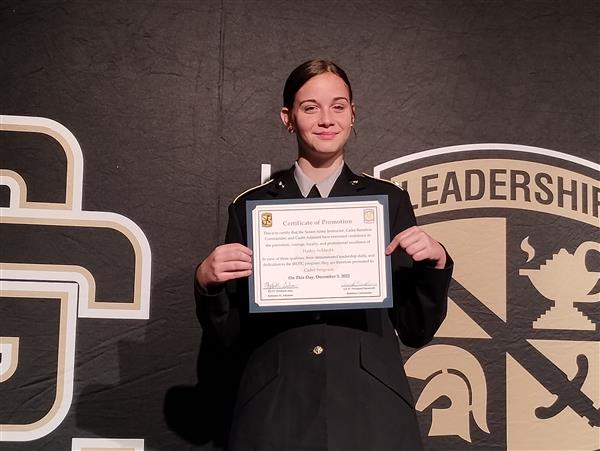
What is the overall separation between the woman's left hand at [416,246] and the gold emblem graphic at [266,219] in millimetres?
214

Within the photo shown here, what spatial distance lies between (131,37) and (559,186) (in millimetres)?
1158

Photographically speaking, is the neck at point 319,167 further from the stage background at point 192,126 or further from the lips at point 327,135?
the stage background at point 192,126

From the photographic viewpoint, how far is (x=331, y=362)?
1356 mm

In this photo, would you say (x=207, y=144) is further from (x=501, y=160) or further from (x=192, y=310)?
(x=501, y=160)

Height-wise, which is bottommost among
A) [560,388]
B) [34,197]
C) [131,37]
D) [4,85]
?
[560,388]

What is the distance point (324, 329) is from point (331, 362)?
62mm

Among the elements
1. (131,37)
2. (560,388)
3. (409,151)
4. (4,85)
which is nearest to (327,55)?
(409,151)

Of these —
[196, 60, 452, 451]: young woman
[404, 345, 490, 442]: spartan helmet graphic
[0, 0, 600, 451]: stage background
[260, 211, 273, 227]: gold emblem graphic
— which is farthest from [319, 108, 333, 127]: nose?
[404, 345, 490, 442]: spartan helmet graphic

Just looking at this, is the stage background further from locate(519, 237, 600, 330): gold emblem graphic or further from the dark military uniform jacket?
the dark military uniform jacket

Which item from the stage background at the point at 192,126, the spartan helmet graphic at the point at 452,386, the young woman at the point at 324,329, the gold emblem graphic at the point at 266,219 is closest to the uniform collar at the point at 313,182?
the young woman at the point at 324,329

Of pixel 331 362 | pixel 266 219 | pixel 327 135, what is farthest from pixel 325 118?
pixel 331 362

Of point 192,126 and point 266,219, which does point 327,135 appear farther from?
point 192,126

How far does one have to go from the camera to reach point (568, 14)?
201cm

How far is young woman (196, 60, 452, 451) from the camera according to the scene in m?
1.33
